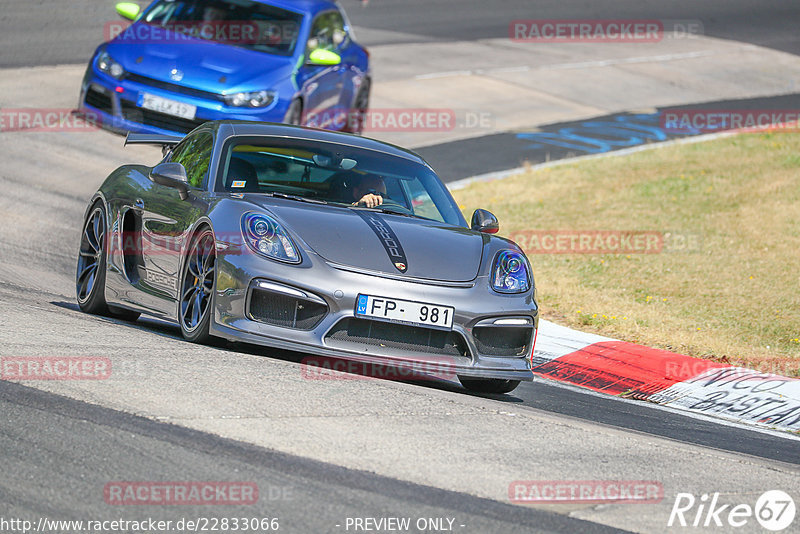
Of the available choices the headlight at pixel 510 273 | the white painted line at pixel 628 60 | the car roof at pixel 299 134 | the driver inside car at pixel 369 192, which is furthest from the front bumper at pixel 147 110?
the white painted line at pixel 628 60

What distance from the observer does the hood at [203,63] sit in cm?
1327

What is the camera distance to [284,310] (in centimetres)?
639

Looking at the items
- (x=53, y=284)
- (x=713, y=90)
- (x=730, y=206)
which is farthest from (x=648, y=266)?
(x=713, y=90)

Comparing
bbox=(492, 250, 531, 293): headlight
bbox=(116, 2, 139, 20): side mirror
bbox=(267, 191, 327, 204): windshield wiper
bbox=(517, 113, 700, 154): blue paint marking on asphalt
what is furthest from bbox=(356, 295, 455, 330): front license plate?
bbox=(517, 113, 700, 154): blue paint marking on asphalt

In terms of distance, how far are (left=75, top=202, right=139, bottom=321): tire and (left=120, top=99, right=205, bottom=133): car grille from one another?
486cm

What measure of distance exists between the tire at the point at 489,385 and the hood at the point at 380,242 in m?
0.76

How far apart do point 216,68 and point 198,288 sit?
7.04m

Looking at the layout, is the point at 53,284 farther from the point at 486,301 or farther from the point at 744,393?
the point at 744,393

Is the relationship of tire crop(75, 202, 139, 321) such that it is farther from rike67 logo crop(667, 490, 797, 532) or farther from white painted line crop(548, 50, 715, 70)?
white painted line crop(548, 50, 715, 70)

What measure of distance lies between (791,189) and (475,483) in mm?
11915

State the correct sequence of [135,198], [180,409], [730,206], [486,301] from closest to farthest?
[180,409] < [486,301] < [135,198] < [730,206]

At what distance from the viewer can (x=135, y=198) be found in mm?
7875

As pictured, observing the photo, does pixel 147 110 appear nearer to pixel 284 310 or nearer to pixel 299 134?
pixel 299 134

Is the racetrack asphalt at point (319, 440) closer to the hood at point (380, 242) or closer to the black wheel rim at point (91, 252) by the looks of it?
the black wheel rim at point (91, 252)
